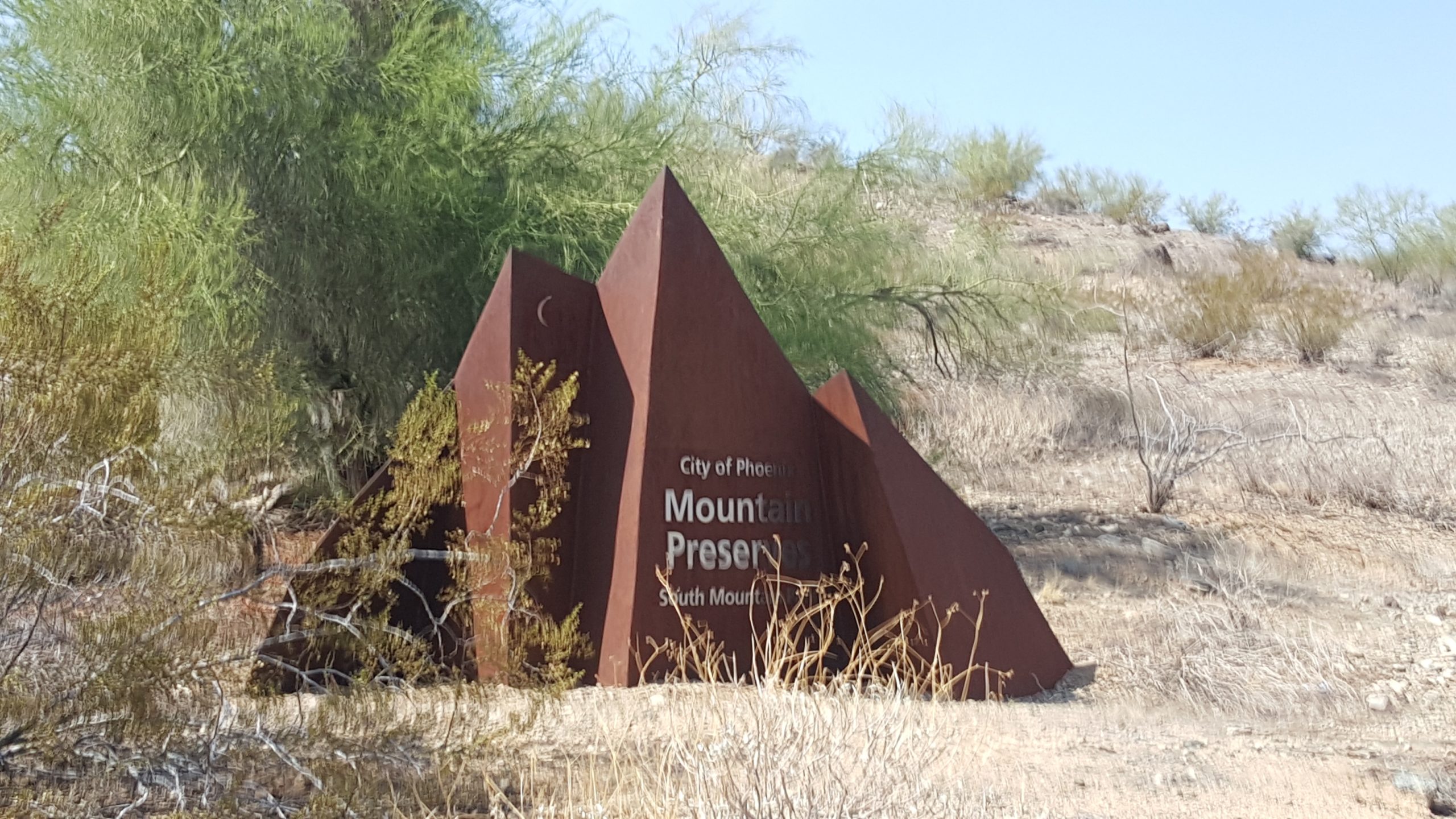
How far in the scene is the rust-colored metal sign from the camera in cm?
653

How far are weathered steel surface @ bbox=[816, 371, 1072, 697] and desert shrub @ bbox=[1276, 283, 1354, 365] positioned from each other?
18627mm

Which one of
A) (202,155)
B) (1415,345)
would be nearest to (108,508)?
(202,155)

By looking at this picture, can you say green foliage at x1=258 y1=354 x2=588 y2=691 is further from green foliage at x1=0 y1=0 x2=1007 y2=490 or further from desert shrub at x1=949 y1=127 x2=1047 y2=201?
desert shrub at x1=949 y1=127 x2=1047 y2=201

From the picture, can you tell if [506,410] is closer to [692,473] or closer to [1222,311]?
[692,473]

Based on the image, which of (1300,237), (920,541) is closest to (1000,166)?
(1300,237)

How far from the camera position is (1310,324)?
2391cm

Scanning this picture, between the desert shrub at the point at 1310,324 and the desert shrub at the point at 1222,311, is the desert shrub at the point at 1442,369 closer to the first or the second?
the desert shrub at the point at 1310,324

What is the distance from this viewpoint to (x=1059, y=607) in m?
10.1

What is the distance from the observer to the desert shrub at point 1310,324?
78.3ft

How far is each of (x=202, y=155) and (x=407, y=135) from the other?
1.40 metres

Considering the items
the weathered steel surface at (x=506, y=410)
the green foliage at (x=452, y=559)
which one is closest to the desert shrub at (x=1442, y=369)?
the weathered steel surface at (x=506, y=410)

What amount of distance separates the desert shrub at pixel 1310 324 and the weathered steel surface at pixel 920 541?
1863 centimetres

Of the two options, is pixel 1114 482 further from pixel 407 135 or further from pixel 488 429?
pixel 488 429

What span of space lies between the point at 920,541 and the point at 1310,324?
19.4m
